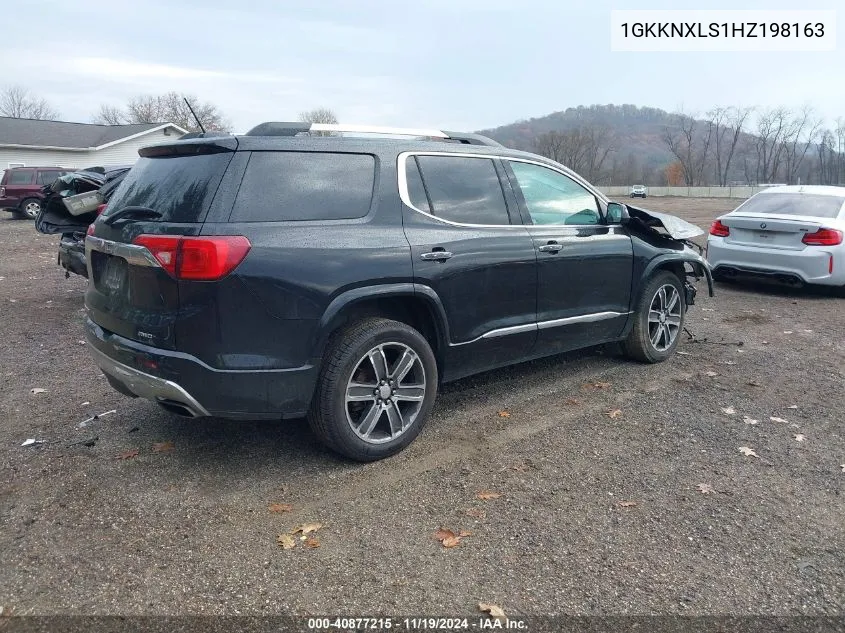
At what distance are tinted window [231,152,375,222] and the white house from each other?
34.1 meters

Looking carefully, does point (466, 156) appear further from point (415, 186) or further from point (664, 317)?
point (664, 317)

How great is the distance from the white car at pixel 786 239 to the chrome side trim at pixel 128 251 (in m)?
8.29

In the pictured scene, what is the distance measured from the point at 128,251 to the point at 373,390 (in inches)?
59.5

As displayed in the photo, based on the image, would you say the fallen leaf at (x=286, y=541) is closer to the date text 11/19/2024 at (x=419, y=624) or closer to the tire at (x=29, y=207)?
the date text 11/19/2024 at (x=419, y=624)

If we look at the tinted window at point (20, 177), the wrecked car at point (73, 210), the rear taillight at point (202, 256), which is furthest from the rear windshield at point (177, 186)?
the tinted window at point (20, 177)

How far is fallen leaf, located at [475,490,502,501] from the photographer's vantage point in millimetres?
3494

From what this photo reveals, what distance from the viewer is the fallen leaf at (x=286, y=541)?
305 cm

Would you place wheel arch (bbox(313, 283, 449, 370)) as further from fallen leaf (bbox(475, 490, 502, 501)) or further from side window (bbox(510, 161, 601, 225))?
side window (bbox(510, 161, 601, 225))

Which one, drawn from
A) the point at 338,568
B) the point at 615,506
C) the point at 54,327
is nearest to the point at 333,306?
the point at 338,568

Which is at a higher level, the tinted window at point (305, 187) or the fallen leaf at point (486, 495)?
the tinted window at point (305, 187)

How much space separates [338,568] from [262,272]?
4.76ft

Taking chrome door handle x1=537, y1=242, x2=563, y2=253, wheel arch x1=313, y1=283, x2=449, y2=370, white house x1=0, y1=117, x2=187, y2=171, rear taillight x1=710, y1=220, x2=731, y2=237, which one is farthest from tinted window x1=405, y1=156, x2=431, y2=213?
A: white house x1=0, y1=117, x2=187, y2=171

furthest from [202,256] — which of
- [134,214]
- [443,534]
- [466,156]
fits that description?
[466,156]

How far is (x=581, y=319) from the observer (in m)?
5.07
